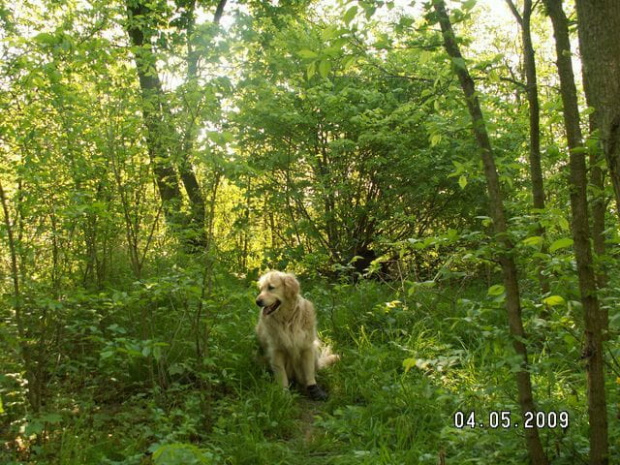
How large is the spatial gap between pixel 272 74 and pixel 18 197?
15.0 feet

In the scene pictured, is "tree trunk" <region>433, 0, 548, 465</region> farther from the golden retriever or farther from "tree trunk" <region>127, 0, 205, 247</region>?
the golden retriever

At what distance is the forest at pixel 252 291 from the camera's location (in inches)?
94.1

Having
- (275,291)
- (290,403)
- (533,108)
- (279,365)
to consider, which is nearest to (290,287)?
A: (275,291)

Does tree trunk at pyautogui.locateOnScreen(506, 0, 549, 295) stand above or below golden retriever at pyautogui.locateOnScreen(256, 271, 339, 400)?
above

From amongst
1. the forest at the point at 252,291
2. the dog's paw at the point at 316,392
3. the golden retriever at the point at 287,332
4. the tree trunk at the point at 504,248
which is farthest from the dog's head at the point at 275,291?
the tree trunk at the point at 504,248

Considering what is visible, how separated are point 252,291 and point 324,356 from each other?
1164 mm

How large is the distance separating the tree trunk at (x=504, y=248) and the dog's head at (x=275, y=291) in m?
2.56

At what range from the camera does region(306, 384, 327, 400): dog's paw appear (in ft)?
15.0

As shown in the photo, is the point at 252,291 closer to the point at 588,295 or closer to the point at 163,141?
the point at 163,141

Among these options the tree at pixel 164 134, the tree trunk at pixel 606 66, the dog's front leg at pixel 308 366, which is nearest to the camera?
the tree trunk at pixel 606 66

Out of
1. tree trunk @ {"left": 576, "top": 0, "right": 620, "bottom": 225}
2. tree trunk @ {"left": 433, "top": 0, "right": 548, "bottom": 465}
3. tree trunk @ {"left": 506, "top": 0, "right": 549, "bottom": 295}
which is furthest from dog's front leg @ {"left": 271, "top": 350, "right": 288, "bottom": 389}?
tree trunk @ {"left": 576, "top": 0, "right": 620, "bottom": 225}

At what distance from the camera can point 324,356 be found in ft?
17.1

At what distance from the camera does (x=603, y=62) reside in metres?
1.71

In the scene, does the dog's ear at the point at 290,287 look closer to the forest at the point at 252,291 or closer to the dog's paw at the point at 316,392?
the forest at the point at 252,291
